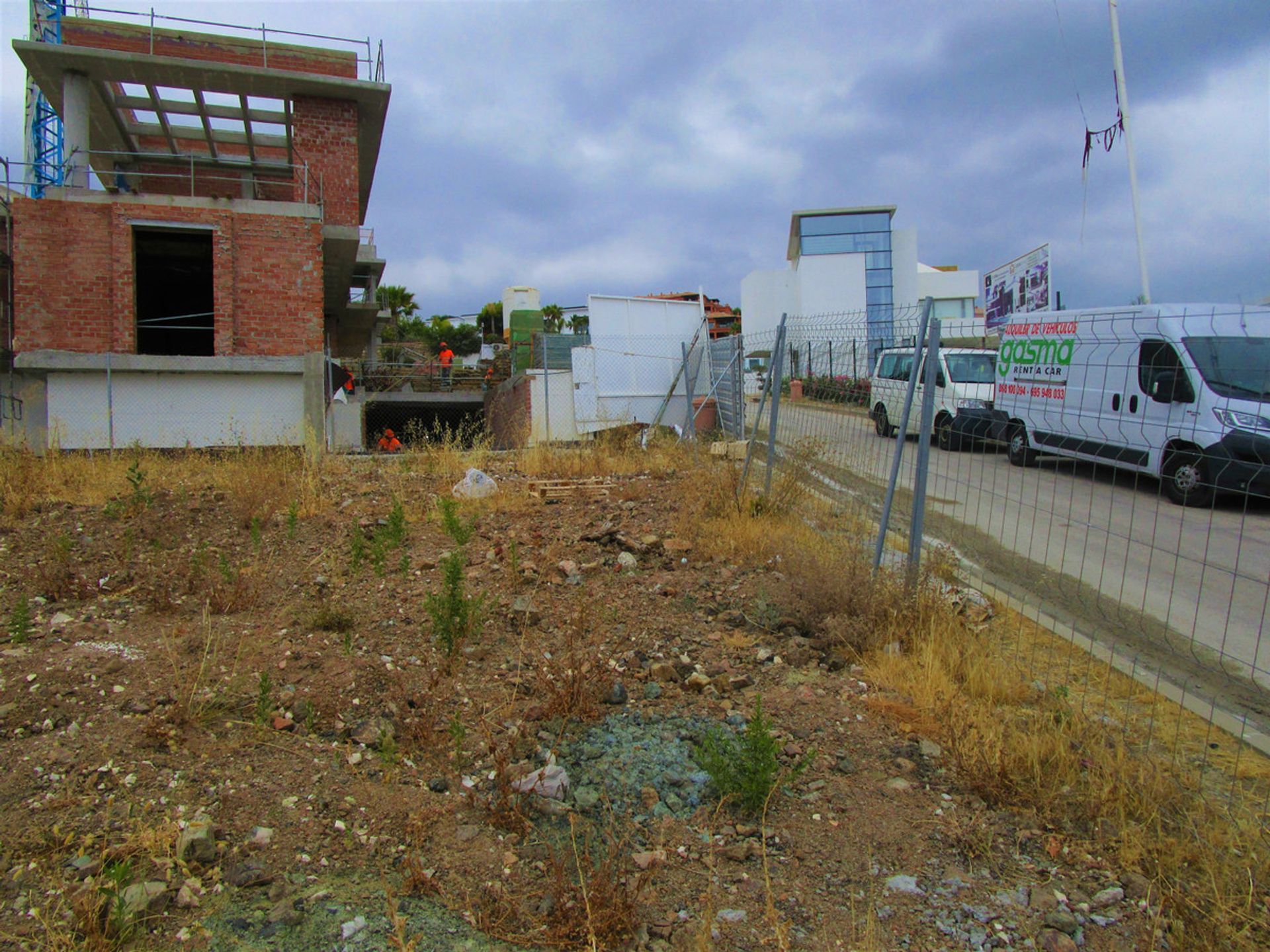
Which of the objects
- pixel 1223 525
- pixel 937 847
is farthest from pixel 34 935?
pixel 1223 525

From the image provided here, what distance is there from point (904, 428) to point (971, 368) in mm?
10604

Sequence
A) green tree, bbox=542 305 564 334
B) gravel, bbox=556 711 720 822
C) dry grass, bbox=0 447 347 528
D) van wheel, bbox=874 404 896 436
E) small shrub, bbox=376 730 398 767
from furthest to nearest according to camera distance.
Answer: green tree, bbox=542 305 564 334, dry grass, bbox=0 447 347 528, van wheel, bbox=874 404 896 436, small shrub, bbox=376 730 398 767, gravel, bbox=556 711 720 822

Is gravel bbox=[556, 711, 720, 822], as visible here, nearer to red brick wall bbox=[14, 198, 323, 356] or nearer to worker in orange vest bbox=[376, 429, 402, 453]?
red brick wall bbox=[14, 198, 323, 356]

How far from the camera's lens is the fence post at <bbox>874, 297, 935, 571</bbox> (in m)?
5.27

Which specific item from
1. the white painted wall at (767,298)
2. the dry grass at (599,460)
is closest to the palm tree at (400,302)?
the white painted wall at (767,298)

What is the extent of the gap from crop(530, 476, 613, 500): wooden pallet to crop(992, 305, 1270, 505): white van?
4533mm

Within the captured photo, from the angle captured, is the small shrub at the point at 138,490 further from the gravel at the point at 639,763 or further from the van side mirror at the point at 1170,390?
the van side mirror at the point at 1170,390

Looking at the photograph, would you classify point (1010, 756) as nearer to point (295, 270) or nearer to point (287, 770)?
point (287, 770)

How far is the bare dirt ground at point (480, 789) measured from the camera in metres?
2.67

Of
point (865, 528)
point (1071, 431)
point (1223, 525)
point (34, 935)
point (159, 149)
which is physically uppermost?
point (159, 149)

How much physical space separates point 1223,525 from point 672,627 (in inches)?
139

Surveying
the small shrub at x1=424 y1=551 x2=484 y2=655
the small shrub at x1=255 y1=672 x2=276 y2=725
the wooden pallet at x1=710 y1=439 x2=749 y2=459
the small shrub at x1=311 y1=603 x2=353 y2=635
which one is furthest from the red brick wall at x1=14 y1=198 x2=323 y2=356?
the small shrub at x1=255 y1=672 x2=276 y2=725

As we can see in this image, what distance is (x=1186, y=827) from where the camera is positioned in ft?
9.68

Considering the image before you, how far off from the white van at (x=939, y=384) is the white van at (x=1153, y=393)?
63cm
